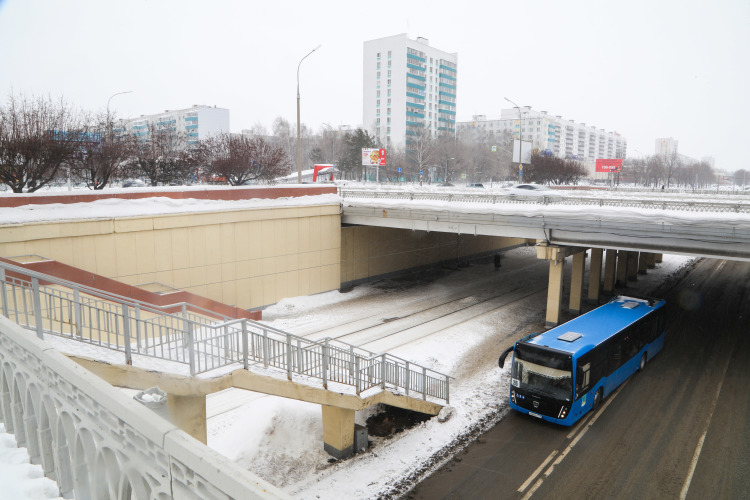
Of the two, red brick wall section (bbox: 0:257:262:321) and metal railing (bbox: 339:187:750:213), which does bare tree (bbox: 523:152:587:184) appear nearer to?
metal railing (bbox: 339:187:750:213)

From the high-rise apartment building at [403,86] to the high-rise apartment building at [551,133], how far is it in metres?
12.5

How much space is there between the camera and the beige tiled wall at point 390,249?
28859mm

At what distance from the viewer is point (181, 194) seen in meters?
20.5

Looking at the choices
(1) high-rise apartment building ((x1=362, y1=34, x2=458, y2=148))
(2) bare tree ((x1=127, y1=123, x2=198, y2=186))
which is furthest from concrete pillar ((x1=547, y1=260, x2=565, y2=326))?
(1) high-rise apartment building ((x1=362, y1=34, x2=458, y2=148))

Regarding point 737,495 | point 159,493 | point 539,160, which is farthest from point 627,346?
point 539,160

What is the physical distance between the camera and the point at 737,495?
10445mm

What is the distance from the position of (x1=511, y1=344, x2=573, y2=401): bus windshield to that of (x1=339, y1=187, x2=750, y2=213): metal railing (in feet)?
31.4

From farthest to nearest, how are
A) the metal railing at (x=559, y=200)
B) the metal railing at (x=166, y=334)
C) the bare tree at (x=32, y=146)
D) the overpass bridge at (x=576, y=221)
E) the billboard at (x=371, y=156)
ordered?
the billboard at (x=371, y=156) < the bare tree at (x=32, y=146) < the metal railing at (x=559, y=200) < the overpass bridge at (x=576, y=221) < the metal railing at (x=166, y=334)

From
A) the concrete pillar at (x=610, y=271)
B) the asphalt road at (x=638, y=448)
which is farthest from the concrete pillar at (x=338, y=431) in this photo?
the concrete pillar at (x=610, y=271)

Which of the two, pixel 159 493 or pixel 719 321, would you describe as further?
pixel 719 321

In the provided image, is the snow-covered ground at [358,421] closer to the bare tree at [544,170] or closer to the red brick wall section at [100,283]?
the red brick wall section at [100,283]

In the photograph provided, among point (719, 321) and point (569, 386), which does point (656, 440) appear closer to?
point (569, 386)

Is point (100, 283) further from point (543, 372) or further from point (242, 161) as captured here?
point (242, 161)

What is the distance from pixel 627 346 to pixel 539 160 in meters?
49.6
